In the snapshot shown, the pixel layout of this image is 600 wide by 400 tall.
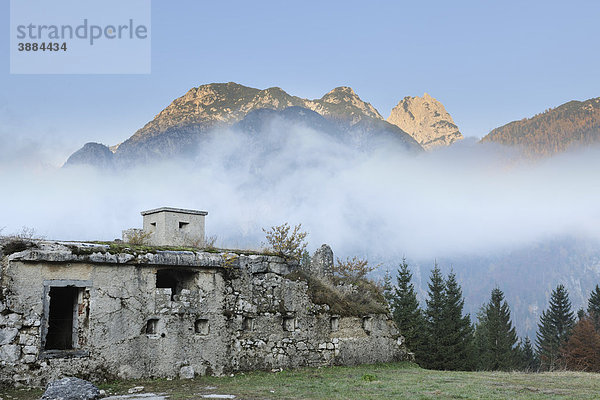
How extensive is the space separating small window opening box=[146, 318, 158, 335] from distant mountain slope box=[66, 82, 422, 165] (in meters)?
127

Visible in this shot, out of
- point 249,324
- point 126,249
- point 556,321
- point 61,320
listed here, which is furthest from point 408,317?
point 556,321

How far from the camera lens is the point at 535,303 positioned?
147875 millimetres

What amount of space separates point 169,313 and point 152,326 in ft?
1.95

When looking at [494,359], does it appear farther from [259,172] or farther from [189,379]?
[259,172]

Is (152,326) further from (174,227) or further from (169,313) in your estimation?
(174,227)

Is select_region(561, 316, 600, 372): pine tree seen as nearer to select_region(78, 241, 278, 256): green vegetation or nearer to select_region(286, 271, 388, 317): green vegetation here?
select_region(286, 271, 388, 317): green vegetation

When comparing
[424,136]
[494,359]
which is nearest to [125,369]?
[494,359]

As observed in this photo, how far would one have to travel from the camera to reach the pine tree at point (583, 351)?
4822 cm

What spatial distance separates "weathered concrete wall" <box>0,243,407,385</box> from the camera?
1414cm

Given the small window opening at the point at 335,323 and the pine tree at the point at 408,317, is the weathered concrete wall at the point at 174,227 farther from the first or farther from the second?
the pine tree at the point at 408,317

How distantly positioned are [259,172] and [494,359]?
117639 millimetres

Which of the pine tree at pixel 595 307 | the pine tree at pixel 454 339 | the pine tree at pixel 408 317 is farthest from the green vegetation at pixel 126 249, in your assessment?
the pine tree at pixel 595 307

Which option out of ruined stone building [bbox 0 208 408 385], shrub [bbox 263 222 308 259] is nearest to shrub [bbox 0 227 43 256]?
ruined stone building [bbox 0 208 408 385]

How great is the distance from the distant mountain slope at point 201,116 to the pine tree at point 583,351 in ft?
358
